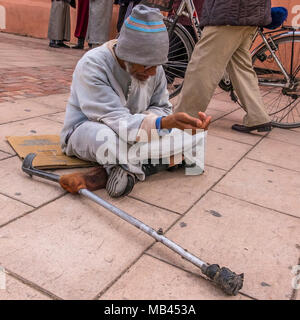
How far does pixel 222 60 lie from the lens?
10.7 feet

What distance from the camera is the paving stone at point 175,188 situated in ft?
7.30

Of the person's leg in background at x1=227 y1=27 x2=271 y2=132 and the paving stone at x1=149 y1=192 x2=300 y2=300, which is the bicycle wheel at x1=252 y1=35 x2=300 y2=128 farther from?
the paving stone at x1=149 y1=192 x2=300 y2=300

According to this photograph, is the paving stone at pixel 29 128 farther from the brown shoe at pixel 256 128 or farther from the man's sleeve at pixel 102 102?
the brown shoe at pixel 256 128

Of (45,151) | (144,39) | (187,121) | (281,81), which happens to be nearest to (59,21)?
(281,81)

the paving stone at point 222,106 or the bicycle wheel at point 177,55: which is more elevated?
the bicycle wheel at point 177,55

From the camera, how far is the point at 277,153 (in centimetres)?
325

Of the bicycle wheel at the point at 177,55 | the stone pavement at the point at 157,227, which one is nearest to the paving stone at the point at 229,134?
the stone pavement at the point at 157,227

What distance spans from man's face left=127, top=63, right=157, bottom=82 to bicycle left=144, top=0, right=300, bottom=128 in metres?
1.92

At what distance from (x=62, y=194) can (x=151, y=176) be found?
62 cm

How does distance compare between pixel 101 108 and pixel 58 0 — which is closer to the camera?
pixel 101 108

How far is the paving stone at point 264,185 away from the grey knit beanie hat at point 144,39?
87 centimetres

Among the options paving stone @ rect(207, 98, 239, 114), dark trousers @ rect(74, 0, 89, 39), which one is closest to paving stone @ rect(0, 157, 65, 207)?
paving stone @ rect(207, 98, 239, 114)

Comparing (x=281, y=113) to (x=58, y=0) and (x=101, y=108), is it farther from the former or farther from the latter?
(x=58, y=0)
